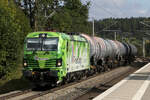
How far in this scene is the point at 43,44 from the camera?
14.0 meters

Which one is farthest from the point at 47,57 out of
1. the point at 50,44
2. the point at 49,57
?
the point at 50,44

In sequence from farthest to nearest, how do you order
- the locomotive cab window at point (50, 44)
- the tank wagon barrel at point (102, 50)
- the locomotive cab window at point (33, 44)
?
1. the tank wagon barrel at point (102, 50)
2. the locomotive cab window at point (33, 44)
3. the locomotive cab window at point (50, 44)

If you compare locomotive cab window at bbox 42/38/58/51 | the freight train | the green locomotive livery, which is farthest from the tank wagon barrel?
locomotive cab window at bbox 42/38/58/51

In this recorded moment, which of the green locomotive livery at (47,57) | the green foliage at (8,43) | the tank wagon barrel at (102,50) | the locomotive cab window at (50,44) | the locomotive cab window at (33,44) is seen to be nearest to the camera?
the green locomotive livery at (47,57)

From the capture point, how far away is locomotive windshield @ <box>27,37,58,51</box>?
13.8 m

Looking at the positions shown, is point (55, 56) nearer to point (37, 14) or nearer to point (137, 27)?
point (37, 14)

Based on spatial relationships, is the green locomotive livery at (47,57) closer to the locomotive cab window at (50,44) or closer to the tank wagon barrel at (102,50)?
the locomotive cab window at (50,44)

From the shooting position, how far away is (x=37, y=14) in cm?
2836

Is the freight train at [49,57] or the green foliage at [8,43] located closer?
the freight train at [49,57]

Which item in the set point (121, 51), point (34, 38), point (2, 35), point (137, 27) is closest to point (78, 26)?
point (137, 27)

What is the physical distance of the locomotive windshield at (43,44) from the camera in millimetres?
13820

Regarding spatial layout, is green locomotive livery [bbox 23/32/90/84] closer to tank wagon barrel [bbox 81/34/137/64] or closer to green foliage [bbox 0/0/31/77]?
tank wagon barrel [bbox 81/34/137/64]

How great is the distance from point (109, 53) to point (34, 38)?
13.5 meters

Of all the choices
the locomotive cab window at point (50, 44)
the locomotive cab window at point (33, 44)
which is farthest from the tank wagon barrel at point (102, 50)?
the locomotive cab window at point (33, 44)
